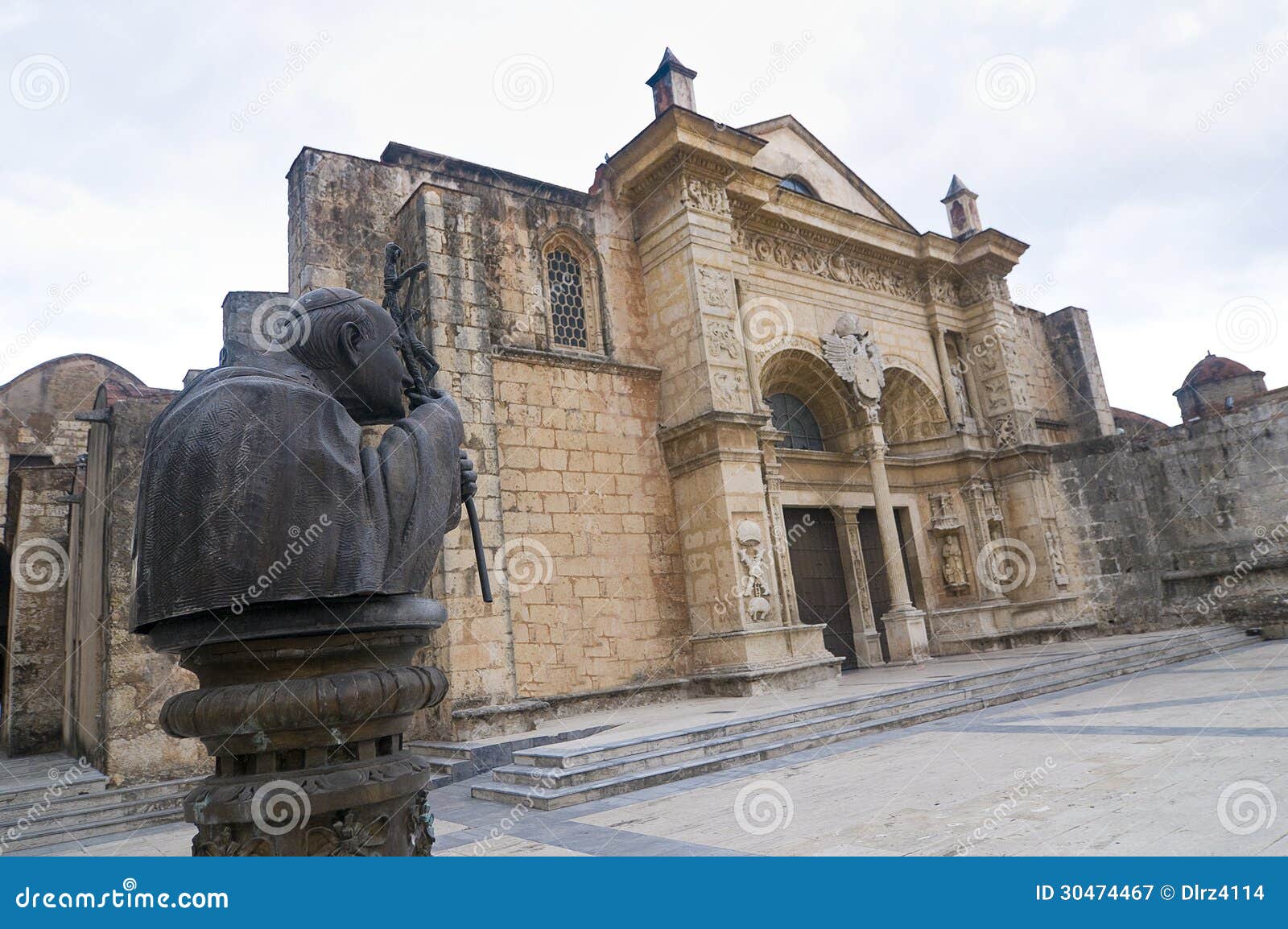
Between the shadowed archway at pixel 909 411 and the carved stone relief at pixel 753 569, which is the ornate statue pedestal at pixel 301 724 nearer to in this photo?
the carved stone relief at pixel 753 569

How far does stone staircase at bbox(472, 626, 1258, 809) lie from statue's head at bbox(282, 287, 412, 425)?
3.86m

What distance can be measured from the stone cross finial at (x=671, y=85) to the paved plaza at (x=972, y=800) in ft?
33.9

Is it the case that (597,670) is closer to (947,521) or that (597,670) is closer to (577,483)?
(577,483)

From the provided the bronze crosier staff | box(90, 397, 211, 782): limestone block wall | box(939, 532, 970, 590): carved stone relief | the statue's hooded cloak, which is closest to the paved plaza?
box(90, 397, 211, 782): limestone block wall

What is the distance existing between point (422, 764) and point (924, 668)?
11228 mm

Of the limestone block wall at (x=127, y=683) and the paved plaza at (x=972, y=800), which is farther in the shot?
the limestone block wall at (x=127, y=683)

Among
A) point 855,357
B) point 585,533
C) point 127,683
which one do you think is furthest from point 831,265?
point 127,683

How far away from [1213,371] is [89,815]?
32.8m

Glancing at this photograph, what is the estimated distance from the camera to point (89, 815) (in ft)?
20.2

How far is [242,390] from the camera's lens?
237 centimetres

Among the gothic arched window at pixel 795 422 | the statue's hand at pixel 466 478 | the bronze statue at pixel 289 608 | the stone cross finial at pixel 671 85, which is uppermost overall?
the stone cross finial at pixel 671 85

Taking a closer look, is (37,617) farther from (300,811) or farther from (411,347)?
(300,811)

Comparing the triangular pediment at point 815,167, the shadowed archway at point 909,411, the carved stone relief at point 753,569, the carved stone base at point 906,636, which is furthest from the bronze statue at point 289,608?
the shadowed archway at point 909,411

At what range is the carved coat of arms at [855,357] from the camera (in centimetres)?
1499
